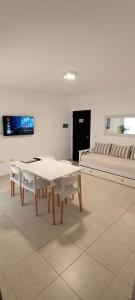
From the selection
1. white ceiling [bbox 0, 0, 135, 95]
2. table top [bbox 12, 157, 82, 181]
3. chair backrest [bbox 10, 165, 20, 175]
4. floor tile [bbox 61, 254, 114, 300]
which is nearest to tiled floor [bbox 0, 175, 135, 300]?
floor tile [bbox 61, 254, 114, 300]

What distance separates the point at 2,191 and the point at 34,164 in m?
1.13

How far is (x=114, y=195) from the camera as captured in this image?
3238 millimetres

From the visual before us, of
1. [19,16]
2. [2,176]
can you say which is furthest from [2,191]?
[19,16]

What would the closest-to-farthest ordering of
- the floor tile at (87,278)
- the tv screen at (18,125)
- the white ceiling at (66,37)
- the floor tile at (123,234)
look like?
the white ceiling at (66,37)
the floor tile at (87,278)
the floor tile at (123,234)
the tv screen at (18,125)

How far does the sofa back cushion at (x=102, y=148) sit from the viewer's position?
4.68m

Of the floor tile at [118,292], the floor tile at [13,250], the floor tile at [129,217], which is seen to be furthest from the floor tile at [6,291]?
the floor tile at [129,217]

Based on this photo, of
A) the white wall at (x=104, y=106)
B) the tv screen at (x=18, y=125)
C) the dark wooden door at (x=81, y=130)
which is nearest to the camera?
A: the tv screen at (x=18, y=125)

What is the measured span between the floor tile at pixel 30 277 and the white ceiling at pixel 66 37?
8.10 ft

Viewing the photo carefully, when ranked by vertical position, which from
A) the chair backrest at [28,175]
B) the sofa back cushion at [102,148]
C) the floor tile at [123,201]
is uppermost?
the sofa back cushion at [102,148]

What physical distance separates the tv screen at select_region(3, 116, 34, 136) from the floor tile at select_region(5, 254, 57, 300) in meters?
3.26

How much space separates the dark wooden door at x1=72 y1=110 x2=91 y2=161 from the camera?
540 cm

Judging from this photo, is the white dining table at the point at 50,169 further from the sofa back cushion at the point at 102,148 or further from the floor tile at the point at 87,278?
the sofa back cushion at the point at 102,148

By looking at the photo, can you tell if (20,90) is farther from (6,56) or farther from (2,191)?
(2,191)

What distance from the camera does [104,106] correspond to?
4.81 metres
